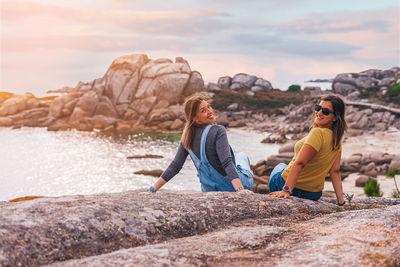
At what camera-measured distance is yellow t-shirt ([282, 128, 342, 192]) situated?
4.91 meters

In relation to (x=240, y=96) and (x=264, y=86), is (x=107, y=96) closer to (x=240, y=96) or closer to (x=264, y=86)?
(x=240, y=96)

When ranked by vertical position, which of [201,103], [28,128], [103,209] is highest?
[201,103]

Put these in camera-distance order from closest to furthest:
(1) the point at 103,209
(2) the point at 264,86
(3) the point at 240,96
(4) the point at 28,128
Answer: (1) the point at 103,209
(4) the point at 28,128
(3) the point at 240,96
(2) the point at 264,86

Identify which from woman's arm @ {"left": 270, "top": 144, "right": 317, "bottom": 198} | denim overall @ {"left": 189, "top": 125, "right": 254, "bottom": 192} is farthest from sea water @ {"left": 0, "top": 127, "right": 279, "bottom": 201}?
woman's arm @ {"left": 270, "top": 144, "right": 317, "bottom": 198}

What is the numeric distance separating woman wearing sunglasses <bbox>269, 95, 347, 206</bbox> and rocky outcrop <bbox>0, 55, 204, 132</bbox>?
53.0m

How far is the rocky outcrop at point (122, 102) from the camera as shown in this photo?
62.0 m

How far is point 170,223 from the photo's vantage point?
12.3ft

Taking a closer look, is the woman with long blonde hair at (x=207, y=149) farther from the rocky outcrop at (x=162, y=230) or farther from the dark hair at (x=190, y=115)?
the rocky outcrop at (x=162, y=230)

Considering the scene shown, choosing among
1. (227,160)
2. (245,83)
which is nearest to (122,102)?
(245,83)

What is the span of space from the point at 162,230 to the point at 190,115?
2.22 metres

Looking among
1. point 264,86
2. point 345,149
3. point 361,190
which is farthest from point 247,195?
point 264,86

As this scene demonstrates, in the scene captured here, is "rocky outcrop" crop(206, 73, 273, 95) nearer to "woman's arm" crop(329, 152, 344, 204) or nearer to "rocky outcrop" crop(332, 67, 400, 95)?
"rocky outcrop" crop(332, 67, 400, 95)

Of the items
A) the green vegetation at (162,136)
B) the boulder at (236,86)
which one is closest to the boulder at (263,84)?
the boulder at (236,86)

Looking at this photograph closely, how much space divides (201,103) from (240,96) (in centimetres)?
8411
